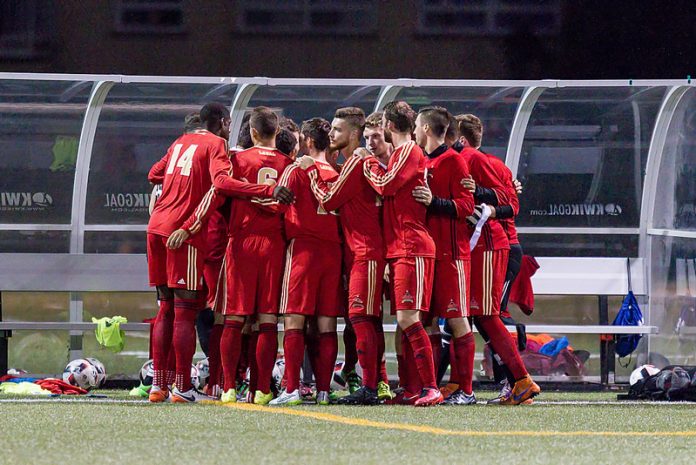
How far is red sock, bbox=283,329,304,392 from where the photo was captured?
824cm

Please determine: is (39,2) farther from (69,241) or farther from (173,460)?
(173,460)

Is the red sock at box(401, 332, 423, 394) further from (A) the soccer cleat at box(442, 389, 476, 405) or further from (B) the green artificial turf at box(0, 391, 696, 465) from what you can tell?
(B) the green artificial turf at box(0, 391, 696, 465)

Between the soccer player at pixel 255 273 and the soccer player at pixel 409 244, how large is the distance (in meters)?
0.62

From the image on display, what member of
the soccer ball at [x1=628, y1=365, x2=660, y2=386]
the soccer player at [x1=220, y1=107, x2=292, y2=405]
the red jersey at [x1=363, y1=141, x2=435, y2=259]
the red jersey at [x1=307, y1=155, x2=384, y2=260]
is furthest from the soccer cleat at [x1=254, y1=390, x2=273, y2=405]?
the soccer ball at [x1=628, y1=365, x2=660, y2=386]

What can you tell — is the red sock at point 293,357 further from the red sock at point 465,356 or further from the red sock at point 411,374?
the red sock at point 465,356

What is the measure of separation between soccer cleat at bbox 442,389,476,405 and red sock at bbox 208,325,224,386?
4.40ft

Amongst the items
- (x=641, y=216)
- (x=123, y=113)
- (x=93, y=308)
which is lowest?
(x=93, y=308)

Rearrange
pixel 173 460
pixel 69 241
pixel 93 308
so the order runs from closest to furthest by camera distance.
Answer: pixel 173 460
pixel 69 241
pixel 93 308

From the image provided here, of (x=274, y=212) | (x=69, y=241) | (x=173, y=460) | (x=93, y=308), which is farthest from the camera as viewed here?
(x=93, y=308)

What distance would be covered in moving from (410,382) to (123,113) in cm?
384

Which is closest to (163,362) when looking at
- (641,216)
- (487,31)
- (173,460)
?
(173,460)

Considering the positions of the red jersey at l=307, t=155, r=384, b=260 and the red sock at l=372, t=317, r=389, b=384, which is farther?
the red sock at l=372, t=317, r=389, b=384

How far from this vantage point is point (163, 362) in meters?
8.43

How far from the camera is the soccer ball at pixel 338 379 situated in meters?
9.78
